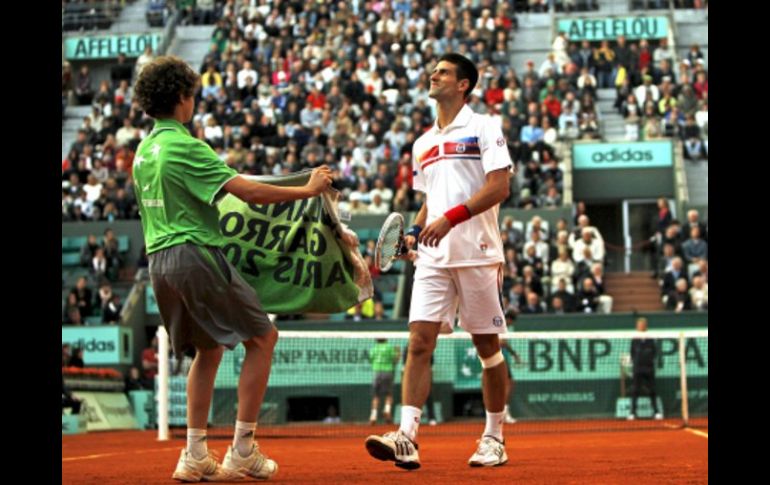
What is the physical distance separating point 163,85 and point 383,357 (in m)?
13.3

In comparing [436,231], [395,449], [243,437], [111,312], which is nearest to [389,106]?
[111,312]

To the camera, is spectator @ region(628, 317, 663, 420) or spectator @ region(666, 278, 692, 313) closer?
spectator @ region(628, 317, 663, 420)

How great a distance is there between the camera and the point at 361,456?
10.8 m

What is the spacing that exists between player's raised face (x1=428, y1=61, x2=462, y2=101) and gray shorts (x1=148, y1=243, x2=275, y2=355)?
206cm

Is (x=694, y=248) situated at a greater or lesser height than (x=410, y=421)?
greater

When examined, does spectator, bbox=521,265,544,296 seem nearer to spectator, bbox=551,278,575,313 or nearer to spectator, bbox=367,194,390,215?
spectator, bbox=551,278,575,313

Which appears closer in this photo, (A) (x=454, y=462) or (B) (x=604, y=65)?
(A) (x=454, y=462)

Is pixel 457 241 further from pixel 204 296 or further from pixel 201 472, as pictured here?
pixel 201 472

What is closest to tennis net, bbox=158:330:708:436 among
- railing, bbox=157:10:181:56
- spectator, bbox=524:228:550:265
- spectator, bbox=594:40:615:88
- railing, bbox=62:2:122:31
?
spectator, bbox=524:228:550:265

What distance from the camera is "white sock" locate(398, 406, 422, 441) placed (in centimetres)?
786

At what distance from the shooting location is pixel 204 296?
22.6 feet

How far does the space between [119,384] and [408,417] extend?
15.6 metres
